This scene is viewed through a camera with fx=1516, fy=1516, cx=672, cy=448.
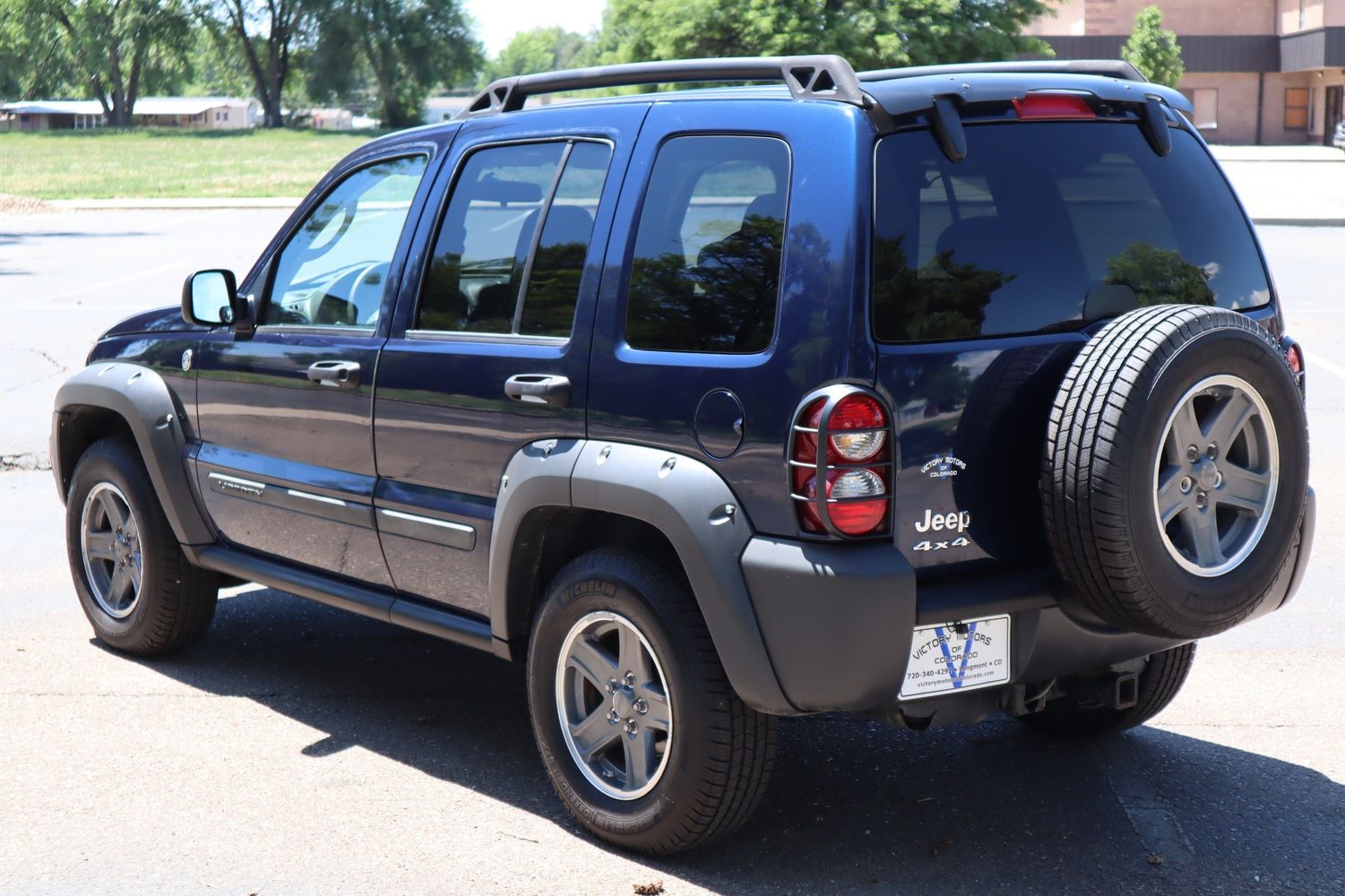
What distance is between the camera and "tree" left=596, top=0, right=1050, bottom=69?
3406cm

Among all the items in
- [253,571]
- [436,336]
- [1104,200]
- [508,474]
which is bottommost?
[253,571]

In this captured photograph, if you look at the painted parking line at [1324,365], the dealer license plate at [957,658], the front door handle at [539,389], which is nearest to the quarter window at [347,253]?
the front door handle at [539,389]

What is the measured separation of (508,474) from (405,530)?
1.87ft

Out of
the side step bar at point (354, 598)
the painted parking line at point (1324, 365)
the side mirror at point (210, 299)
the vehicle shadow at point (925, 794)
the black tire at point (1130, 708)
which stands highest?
the side mirror at point (210, 299)

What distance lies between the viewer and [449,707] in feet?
16.9

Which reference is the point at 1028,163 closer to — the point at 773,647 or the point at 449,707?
the point at 773,647

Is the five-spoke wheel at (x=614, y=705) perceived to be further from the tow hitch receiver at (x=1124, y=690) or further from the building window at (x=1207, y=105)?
the building window at (x=1207, y=105)

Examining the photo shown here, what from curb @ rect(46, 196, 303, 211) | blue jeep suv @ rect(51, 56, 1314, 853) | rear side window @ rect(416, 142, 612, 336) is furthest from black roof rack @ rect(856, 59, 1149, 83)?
curb @ rect(46, 196, 303, 211)

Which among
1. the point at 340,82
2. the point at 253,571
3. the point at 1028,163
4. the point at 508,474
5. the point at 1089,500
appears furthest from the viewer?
the point at 340,82

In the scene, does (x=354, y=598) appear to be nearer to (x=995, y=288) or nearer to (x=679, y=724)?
(x=679, y=724)

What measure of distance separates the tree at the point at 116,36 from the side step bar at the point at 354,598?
105m

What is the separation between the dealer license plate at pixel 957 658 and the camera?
349 centimetres

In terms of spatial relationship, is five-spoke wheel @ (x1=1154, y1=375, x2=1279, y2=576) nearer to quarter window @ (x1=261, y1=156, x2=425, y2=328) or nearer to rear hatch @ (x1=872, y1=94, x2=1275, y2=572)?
rear hatch @ (x1=872, y1=94, x2=1275, y2=572)

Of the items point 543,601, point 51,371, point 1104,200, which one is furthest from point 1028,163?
point 51,371
